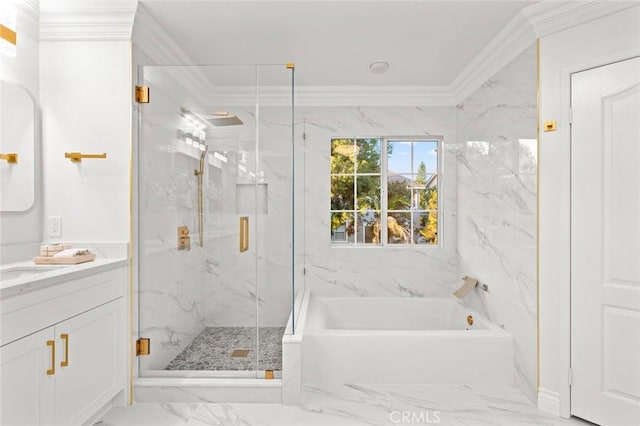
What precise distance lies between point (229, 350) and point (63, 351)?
39.4 inches

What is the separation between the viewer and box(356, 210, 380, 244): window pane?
12.1ft

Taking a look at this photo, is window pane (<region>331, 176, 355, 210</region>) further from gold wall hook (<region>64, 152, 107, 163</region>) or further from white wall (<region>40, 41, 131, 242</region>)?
gold wall hook (<region>64, 152, 107, 163</region>)

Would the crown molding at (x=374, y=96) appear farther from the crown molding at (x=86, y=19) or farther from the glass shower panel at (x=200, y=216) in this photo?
the crown molding at (x=86, y=19)

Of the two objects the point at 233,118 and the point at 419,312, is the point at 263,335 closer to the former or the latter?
the point at 233,118

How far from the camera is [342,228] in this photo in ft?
12.1

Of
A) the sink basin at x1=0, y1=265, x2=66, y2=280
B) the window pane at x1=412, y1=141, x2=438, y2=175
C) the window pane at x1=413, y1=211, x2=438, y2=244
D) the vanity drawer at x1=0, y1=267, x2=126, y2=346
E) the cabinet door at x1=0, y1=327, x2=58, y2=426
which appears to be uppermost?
the window pane at x1=412, y1=141, x2=438, y2=175

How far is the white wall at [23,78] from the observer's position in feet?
6.32

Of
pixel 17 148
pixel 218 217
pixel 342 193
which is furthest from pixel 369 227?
pixel 17 148

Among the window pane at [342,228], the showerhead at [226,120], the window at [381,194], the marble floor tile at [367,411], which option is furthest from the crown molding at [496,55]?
the marble floor tile at [367,411]

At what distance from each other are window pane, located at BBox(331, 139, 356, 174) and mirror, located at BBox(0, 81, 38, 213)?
2.41m

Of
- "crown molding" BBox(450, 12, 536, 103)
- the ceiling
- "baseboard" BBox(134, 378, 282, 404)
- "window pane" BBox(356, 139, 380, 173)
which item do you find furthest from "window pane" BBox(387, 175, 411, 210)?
"baseboard" BBox(134, 378, 282, 404)

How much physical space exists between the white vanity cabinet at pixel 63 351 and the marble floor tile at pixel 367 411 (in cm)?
31

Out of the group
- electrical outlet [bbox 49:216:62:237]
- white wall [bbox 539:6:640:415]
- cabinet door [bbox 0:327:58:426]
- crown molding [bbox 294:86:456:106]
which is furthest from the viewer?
crown molding [bbox 294:86:456:106]

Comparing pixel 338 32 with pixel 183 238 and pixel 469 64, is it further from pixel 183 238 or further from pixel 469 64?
pixel 183 238
